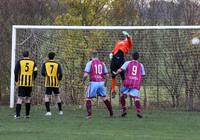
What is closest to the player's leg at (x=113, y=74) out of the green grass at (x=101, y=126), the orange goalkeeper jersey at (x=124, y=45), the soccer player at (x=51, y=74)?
the orange goalkeeper jersey at (x=124, y=45)

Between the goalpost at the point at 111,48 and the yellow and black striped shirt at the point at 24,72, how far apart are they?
11.1 ft

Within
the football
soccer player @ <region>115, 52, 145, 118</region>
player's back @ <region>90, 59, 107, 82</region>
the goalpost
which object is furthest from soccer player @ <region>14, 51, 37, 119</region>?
the football

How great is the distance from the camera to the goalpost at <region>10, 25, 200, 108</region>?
841 inches

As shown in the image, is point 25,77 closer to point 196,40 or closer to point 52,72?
point 52,72

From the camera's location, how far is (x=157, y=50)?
2169 centimetres

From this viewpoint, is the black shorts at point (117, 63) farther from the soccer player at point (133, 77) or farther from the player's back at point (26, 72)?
the player's back at point (26, 72)

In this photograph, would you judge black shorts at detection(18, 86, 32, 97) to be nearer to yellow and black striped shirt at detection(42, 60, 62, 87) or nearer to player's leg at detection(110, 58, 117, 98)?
yellow and black striped shirt at detection(42, 60, 62, 87)

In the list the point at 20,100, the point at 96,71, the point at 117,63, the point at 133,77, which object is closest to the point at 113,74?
the point at 117,63

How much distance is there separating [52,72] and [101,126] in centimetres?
359

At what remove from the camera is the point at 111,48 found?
72.3 ft

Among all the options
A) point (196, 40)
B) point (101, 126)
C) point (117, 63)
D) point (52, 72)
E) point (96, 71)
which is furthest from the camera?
point (196, 40)

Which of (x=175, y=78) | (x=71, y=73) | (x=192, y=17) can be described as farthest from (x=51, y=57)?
(x=192, y=17)

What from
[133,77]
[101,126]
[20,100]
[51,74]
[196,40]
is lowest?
[101,126]

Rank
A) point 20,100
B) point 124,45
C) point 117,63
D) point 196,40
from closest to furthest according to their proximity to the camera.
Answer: point 20,100
point 117,63
point 124,45
point 196,40
